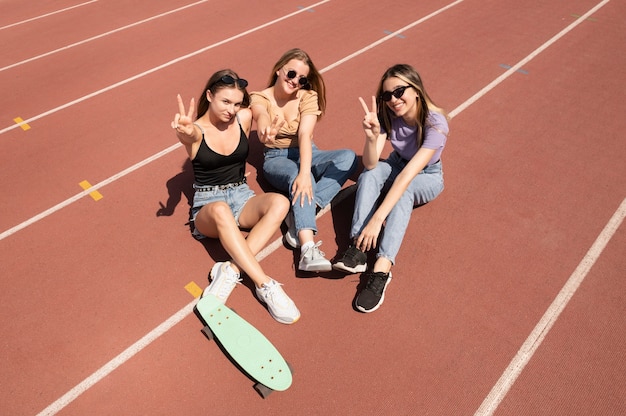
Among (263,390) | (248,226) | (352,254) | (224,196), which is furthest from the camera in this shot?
(248,226)

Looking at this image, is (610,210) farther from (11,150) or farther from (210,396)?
(11,150)

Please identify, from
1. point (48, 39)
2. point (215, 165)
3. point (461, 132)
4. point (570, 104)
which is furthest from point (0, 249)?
point (570, 104)

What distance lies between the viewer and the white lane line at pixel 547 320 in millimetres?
3240

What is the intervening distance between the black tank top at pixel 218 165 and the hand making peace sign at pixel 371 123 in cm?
113

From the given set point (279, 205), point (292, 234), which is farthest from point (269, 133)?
point (292, 234)

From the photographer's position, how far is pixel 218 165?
388 centimetres

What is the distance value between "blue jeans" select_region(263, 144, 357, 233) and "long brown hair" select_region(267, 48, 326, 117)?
52 cm

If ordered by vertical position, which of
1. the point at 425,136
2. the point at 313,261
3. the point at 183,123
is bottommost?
the point at 313,261

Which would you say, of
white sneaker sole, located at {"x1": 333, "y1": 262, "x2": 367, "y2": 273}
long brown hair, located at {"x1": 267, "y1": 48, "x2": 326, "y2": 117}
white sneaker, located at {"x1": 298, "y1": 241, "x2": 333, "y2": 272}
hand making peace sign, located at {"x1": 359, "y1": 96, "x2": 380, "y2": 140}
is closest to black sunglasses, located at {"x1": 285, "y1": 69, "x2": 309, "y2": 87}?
long brown hair, located at {"x1": 267, "y1": 48, "x2": 326, "y2": 117}

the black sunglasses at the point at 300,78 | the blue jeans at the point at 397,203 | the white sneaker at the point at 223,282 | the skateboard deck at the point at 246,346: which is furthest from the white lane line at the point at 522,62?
the skateboard deck at the point at 246,346

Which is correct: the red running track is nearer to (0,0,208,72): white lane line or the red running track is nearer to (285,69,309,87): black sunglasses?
(0,0,208,72): white lane line

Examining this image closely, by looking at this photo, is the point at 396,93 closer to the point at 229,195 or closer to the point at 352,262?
the point at 352,262

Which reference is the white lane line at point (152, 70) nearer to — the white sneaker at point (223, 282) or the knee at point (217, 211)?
the knee at point (217, 211)

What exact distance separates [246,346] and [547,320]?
2.60m
